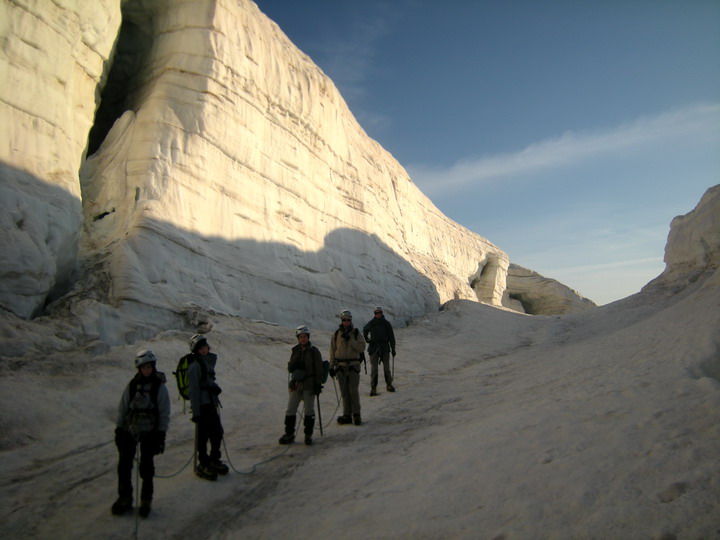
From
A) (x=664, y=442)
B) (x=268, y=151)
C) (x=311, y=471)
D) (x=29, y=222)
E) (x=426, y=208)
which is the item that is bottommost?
(x=311, y=471)

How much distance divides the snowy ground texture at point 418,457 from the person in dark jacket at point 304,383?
0.81 feet

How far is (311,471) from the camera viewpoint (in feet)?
16.0

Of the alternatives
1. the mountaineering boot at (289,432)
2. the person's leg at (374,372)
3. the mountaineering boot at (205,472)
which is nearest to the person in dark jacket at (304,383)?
the mountaineering boot at (289,432)

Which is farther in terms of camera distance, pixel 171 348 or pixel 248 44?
pixel 248 44

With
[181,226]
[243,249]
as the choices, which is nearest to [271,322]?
[243,249]

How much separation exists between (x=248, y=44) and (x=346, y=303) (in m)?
8.39

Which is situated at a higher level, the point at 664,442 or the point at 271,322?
Result: the point at 271,322

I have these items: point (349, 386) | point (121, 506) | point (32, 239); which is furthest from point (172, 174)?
point (121, 506)

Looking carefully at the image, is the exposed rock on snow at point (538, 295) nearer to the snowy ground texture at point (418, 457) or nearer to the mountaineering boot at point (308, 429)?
the snowy ground texture at point (418, 457)

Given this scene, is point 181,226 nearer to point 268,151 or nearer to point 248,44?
point 268,151

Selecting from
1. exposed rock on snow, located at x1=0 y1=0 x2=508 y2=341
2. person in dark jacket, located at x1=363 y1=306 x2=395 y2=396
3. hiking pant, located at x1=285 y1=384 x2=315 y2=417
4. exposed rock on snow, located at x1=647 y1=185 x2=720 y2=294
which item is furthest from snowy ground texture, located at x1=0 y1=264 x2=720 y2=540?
exposed rock on snow, located at x1=647 y1=185 x2=720 y2=294

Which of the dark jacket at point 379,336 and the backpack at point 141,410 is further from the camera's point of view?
the dark jacket at point 379,336

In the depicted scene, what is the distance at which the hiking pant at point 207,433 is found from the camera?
4750 mm

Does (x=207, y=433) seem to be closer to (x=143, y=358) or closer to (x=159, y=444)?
(x=159, y=444)
